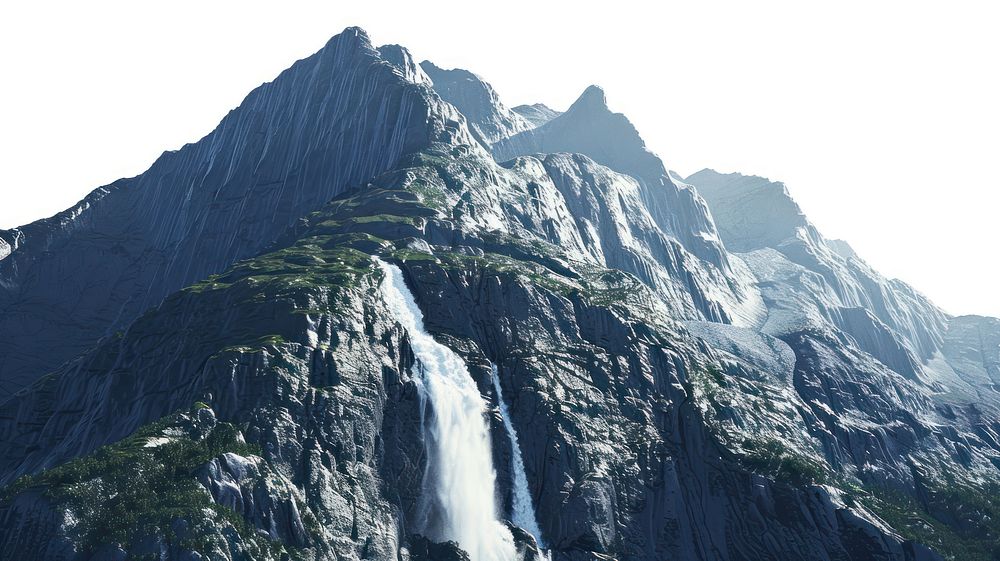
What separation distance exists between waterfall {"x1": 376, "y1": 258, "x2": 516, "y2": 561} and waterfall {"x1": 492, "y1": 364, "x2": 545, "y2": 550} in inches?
188

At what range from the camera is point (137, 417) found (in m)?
165

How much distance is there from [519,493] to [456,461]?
49.0ft

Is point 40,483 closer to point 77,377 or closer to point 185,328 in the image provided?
point 185,328

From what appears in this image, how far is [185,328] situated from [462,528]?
3053 inches

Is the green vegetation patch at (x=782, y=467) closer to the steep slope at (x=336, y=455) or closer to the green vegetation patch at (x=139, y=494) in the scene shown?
the steep slope at (x=336, y=455)

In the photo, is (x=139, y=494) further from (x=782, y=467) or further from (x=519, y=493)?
(x=782, y=467)

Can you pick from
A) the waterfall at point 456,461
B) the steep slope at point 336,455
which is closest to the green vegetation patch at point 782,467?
the steep slope at point 336,455

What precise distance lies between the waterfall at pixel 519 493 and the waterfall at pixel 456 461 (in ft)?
15.7

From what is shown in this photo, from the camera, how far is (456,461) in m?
172

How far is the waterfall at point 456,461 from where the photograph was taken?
527 feet

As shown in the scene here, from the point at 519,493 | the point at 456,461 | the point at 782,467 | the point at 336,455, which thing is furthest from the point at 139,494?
the point at 782,467

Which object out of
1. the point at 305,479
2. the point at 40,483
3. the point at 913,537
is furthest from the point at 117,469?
the point at 913,537

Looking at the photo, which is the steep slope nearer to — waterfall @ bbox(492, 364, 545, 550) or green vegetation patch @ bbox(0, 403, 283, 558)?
green vegetation patch @ bbox(0, 403, 283, 558)

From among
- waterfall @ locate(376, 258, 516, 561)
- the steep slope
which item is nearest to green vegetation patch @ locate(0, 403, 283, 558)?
the steep slope
